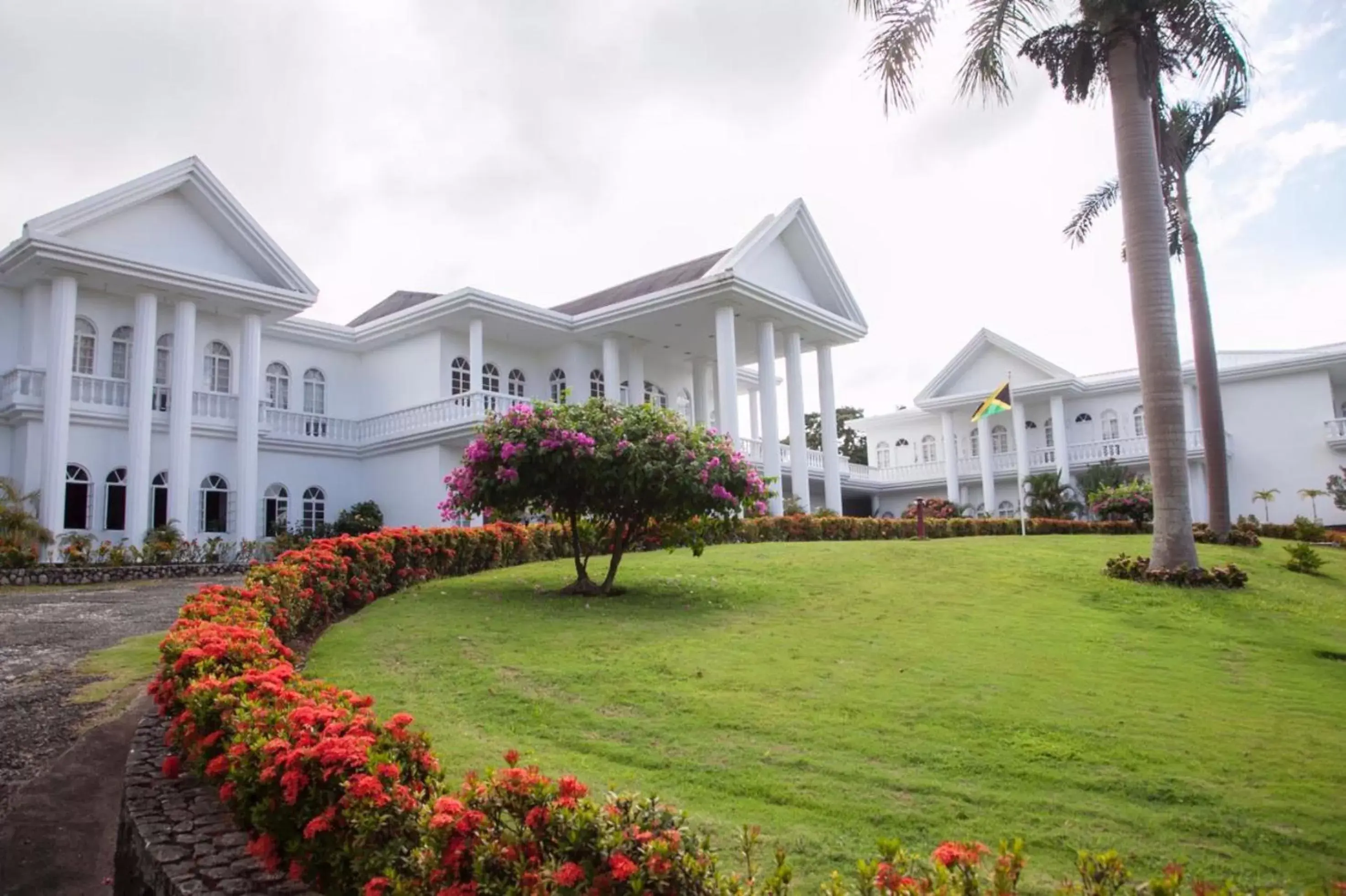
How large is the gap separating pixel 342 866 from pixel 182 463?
61.1 feet

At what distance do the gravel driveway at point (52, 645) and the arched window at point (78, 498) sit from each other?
194 inches

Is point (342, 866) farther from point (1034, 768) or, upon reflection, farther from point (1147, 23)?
point (1147, 23)

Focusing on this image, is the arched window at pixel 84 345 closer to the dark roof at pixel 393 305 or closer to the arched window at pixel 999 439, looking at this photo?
the dark roof at pixel 393 305

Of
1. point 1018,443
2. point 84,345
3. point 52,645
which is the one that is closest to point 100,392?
point 84,345

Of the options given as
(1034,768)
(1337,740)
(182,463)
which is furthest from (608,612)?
(182,463)

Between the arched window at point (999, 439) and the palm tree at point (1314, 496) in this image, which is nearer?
the palm tree at point (1314, 496)

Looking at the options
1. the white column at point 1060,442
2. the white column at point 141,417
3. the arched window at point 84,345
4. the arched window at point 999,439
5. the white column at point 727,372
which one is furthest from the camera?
the arched window at point 999,439

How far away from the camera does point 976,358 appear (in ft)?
A: 114

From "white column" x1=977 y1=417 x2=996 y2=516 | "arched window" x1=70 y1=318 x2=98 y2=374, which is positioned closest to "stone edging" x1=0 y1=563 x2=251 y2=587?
"arched window" x1=70 y1=318 x2=98 y2=374

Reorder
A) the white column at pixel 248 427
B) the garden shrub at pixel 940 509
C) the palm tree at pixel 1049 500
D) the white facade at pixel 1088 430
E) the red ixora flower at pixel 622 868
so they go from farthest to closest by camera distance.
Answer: the palm tree at pixel 1049 500 → the white facade at pixel 1088 430 → the garden shrub at pixel 940 509 → the white column at pixel 248 427 → the red ixora flower at pixel 622 868

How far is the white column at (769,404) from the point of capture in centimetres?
2392

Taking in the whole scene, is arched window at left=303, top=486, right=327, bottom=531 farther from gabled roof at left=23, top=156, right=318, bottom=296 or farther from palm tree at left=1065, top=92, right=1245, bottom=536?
palm tree at left=1065, top=92, right=1245, bottom=536

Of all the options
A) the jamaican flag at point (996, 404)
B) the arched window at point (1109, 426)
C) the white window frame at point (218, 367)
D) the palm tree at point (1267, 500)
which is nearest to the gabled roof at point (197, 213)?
the white window frame at point (218, 367)

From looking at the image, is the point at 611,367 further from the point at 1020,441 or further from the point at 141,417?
the point at 1020,441
